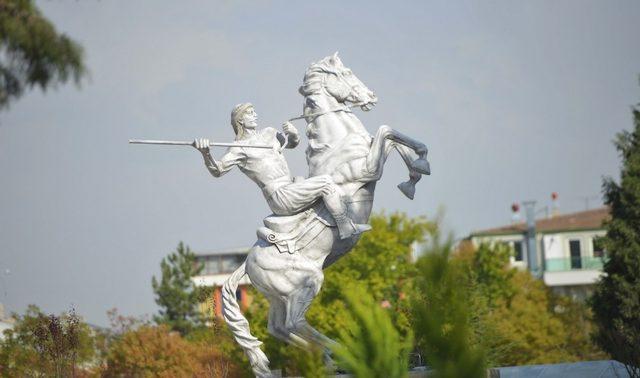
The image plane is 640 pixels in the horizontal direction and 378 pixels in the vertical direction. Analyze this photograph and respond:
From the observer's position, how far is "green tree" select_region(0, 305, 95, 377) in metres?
17.2

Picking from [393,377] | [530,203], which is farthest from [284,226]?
[530,203]

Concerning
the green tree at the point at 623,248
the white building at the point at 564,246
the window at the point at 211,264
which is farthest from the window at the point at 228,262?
the green tree at the point at 623,248

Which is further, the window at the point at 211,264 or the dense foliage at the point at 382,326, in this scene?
the window at the point at 211,264

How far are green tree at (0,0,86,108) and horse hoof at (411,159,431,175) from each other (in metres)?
3.50

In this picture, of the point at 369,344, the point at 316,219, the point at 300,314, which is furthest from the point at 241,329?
the point at 369,344

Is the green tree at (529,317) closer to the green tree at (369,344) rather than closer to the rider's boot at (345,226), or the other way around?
the rider's boot at (345,226)

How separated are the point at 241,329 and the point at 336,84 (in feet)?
8.99

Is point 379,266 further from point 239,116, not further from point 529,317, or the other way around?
point 239,116

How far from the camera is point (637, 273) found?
3316 centimetres

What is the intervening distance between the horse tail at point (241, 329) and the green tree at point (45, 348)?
14.5ft

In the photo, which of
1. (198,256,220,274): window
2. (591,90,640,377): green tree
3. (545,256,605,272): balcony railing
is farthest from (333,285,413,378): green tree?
(198,256,220,274): window

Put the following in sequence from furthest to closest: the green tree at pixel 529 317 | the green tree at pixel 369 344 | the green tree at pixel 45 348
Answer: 1. the green tree at pixel 529 317
2. the green tree at pixel 45 348
3. the green tree at pixel 369 344

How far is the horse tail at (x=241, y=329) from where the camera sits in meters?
12.8

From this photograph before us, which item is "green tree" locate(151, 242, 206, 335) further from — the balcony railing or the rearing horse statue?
the rearing horse statue
